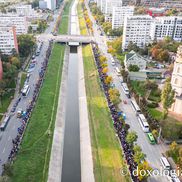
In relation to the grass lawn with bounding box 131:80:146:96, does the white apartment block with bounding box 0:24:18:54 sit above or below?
above

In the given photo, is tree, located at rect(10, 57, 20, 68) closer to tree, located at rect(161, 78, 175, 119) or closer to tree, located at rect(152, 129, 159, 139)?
tree, located at rect(161, 78, 175, 119)

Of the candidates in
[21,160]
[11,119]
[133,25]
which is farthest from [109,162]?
[133,25]

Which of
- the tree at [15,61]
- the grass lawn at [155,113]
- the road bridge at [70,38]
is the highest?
the road bridge at [70,38]

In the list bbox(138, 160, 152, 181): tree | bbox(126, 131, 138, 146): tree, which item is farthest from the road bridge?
bbox(138, 160, 152, 181): tree

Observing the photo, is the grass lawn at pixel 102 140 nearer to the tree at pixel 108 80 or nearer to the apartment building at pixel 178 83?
the tree at pixel 108 80

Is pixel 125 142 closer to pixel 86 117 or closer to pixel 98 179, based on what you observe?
pixel 98 179

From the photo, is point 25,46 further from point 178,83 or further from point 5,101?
point 178,83

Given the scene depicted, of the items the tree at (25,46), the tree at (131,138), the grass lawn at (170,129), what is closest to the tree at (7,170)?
the tree at (131,138)
